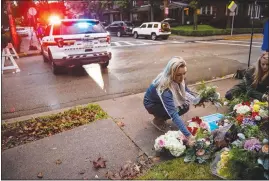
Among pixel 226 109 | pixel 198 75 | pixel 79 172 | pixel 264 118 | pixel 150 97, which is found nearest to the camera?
pixel 264 118

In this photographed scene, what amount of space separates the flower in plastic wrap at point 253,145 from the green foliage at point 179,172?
577mm

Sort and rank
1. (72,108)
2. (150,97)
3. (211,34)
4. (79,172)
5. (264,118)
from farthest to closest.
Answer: (211,34), (72,108), (150,97), (79,172), (264,118)

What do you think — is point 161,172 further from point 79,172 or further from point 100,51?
point 100,51

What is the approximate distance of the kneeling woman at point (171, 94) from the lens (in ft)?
11.4

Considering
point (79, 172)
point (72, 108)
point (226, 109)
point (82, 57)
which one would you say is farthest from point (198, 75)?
point (79, 172)

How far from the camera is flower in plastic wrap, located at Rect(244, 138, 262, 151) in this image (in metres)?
2.60

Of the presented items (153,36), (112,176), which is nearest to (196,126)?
(112,176)

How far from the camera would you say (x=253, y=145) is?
8.61 feet

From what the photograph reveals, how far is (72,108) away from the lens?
18.6 ft

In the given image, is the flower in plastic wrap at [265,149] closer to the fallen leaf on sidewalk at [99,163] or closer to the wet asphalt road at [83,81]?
the fallen leaf on sidewalk at [99,163]

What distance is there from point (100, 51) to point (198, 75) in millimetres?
3573

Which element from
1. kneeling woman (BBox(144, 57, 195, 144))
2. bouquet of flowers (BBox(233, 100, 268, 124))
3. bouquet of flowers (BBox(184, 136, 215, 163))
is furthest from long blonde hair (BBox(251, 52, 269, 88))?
bouquet of flowers (BBox(184, 136, 215, 163))

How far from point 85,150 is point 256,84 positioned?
308cm

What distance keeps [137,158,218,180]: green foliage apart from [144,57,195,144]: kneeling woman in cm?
34
